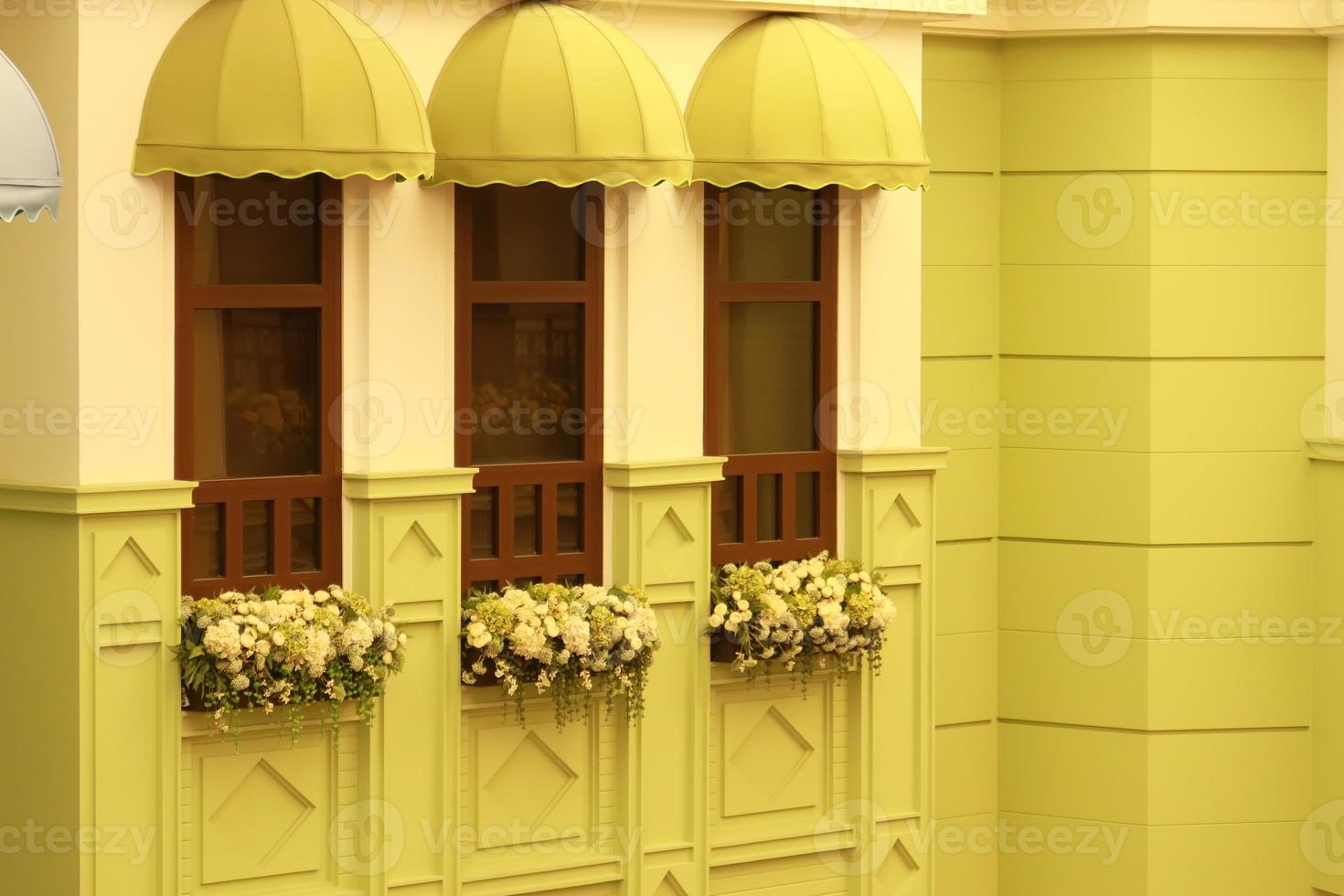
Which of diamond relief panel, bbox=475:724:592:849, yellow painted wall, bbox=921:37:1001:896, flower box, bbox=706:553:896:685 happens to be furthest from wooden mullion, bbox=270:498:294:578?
yellow painted wall, bbox=921:37:1001:896

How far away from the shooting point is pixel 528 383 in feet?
30.2

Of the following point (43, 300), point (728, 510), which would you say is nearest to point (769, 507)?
point (728, 510)

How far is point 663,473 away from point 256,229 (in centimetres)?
210

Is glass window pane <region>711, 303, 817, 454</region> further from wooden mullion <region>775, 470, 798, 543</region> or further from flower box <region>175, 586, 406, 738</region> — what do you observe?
flower box <region>175, 586, 406, 738</region>

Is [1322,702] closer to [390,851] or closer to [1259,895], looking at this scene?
[1259,895]

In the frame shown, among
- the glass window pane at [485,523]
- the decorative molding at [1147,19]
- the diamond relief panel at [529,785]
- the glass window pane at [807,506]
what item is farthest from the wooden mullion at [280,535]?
the decorative molding at [1147,19]

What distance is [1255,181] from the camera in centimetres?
1105

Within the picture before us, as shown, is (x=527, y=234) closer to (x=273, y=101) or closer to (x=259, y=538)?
(x=273, y=101)

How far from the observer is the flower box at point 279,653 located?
8.11 metres

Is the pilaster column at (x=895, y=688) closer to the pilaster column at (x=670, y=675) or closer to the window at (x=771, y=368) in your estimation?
the window at (x=771, y=368)

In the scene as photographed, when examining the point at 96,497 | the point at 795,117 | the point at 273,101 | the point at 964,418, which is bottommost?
the point at 96,497

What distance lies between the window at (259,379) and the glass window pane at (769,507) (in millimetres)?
2188

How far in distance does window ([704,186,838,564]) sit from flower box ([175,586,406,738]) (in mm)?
2030

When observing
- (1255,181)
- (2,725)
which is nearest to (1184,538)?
(1255,181)
